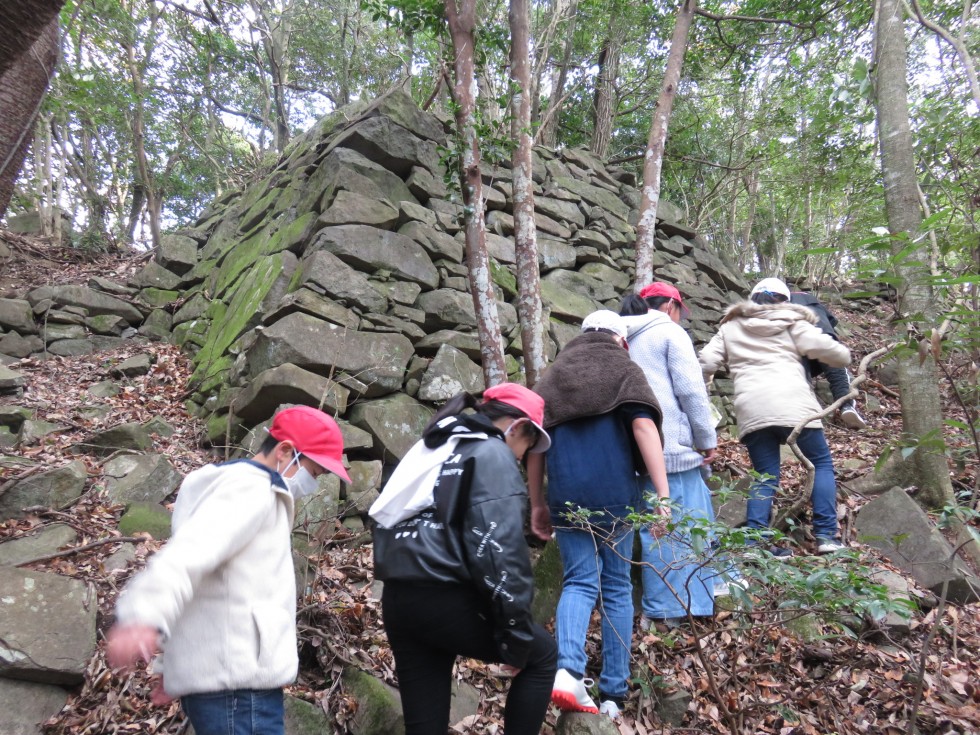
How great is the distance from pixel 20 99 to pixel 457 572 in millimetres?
2606

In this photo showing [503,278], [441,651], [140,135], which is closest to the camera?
[441,651]

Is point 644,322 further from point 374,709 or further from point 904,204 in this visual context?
point 904,204

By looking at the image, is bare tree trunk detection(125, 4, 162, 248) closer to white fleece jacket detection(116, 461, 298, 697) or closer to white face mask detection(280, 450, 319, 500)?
white face mask detection(280, 450, 319, 500)

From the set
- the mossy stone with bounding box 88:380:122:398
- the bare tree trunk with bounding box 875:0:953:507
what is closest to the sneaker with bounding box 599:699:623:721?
the bare tree trunk with bounding box 875:0:953:507

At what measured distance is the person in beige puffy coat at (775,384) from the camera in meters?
3.88

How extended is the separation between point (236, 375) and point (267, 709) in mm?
3949

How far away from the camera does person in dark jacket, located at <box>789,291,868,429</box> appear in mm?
4312

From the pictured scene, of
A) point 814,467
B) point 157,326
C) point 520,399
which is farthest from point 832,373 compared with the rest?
point 157,326

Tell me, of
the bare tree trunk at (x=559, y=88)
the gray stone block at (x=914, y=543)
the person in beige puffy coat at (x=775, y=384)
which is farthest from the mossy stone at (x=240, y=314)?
the bare tree trunk at (x=559, y=88)

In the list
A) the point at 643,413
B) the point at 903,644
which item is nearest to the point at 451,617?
the point at 643,413

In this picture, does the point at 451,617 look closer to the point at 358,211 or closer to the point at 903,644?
the point at 903,644

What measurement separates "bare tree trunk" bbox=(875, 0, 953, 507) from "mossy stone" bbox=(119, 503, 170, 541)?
5.22 metres

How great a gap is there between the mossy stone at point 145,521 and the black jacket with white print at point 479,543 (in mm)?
2526

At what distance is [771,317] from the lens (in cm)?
425
